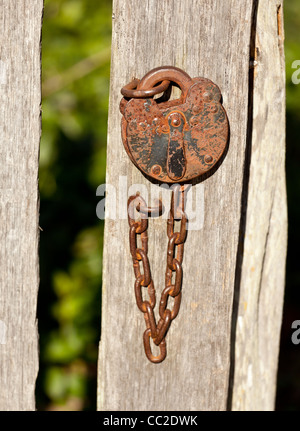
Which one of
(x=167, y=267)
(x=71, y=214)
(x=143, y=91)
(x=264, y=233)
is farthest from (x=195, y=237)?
(x=71, y=214)

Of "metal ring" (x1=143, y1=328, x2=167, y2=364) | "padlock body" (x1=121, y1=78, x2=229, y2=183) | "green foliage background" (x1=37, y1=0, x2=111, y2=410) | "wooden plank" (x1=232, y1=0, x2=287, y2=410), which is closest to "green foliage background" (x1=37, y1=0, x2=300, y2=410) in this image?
"green foliage background" (x1=37, y1=0, x2=111, y2=410)

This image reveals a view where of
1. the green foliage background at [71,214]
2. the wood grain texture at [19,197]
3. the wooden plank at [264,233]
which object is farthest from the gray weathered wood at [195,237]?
the green foliage background at [71,214]

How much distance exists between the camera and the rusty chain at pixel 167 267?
1.44 meters

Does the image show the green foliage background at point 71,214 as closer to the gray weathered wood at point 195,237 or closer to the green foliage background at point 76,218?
the green foliage background at point 76,218

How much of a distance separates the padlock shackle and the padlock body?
0.02 m

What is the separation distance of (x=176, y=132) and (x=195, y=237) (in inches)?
12.3

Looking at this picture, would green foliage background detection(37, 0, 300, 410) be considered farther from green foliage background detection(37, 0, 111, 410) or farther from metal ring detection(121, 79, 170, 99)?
metal ring detection(121, 79, 170, 99)

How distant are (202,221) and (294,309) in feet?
7.22

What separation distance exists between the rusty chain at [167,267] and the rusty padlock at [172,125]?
0.10 m

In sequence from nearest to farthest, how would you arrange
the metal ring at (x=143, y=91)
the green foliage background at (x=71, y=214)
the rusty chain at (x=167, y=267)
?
the metal ring at (x=143, y=91)
the rusty chain at (x=167, y=267)
the green foliage background at (x=71, y=214)

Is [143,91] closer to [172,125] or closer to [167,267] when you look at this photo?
[172,125]

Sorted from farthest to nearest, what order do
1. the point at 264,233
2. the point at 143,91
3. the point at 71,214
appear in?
the point at 71,214
the point at 264,233
the point at 143,91

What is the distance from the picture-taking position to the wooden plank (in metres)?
1.52

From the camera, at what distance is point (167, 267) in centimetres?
148
